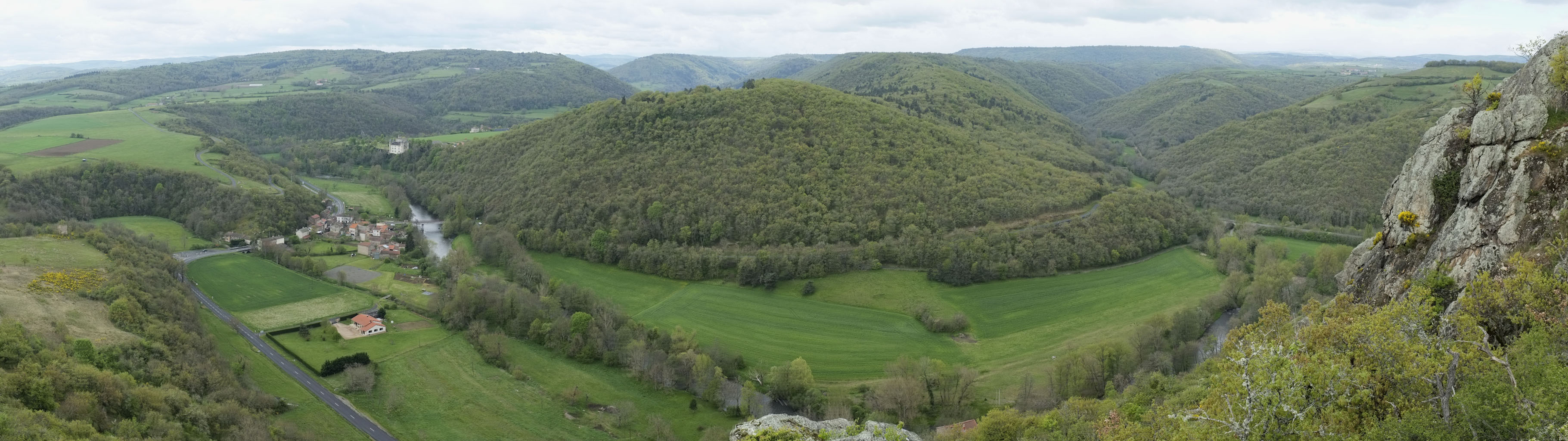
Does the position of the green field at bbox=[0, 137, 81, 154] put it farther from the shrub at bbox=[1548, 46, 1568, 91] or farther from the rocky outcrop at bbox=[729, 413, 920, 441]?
the shrub at bbox=[1548, 46, 1568, 91]

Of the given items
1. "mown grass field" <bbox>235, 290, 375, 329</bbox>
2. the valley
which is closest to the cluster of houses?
the valley

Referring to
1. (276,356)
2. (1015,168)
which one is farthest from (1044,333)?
(276,356)

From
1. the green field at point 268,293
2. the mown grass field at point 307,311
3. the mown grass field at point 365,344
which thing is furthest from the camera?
the green field at point 268,293

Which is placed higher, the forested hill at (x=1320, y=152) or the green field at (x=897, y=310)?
the forested hill at (x=1320, y=152)

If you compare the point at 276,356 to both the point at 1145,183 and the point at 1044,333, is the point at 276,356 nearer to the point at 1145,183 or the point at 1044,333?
the point at 1044,333

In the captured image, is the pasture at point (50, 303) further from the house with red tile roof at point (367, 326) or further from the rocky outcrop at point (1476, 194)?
the rocky outcrop at point (1476, 194)

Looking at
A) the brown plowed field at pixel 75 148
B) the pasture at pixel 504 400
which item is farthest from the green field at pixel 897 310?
the brown plowed field at pixel 75 148
